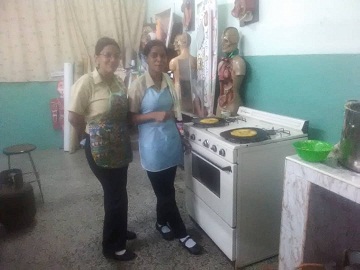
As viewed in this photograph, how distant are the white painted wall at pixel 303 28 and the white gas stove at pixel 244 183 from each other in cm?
44

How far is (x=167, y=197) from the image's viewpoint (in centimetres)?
197

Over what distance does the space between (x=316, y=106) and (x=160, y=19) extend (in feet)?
8.27

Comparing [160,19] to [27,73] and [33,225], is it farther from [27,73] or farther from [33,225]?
[33,225]

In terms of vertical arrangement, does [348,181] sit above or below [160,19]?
below

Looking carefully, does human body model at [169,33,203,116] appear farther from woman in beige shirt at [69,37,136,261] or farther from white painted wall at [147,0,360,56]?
woman in beige shirt at [69,37,136,261]

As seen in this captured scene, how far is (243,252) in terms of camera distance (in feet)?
5.78

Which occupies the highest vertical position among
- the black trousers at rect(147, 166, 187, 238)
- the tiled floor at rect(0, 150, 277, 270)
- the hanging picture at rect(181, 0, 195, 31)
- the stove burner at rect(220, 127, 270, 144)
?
the hanging picture at rect(181, 0, 195, 31)

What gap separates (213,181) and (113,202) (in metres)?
0.61

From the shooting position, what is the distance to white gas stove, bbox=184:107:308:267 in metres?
1.62

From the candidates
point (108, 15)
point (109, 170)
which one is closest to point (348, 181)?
point (109, 170)

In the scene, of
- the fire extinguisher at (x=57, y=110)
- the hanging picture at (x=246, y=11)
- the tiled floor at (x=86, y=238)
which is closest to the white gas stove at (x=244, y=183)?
the tiled floor at (x=86, y=238)

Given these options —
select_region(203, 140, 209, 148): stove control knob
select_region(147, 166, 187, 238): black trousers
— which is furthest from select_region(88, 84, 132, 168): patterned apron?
select_region(203, 140, 209, 148): stove control knob

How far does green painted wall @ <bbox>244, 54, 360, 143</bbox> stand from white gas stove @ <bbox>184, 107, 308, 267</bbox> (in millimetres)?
92

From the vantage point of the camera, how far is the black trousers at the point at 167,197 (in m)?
1.90
